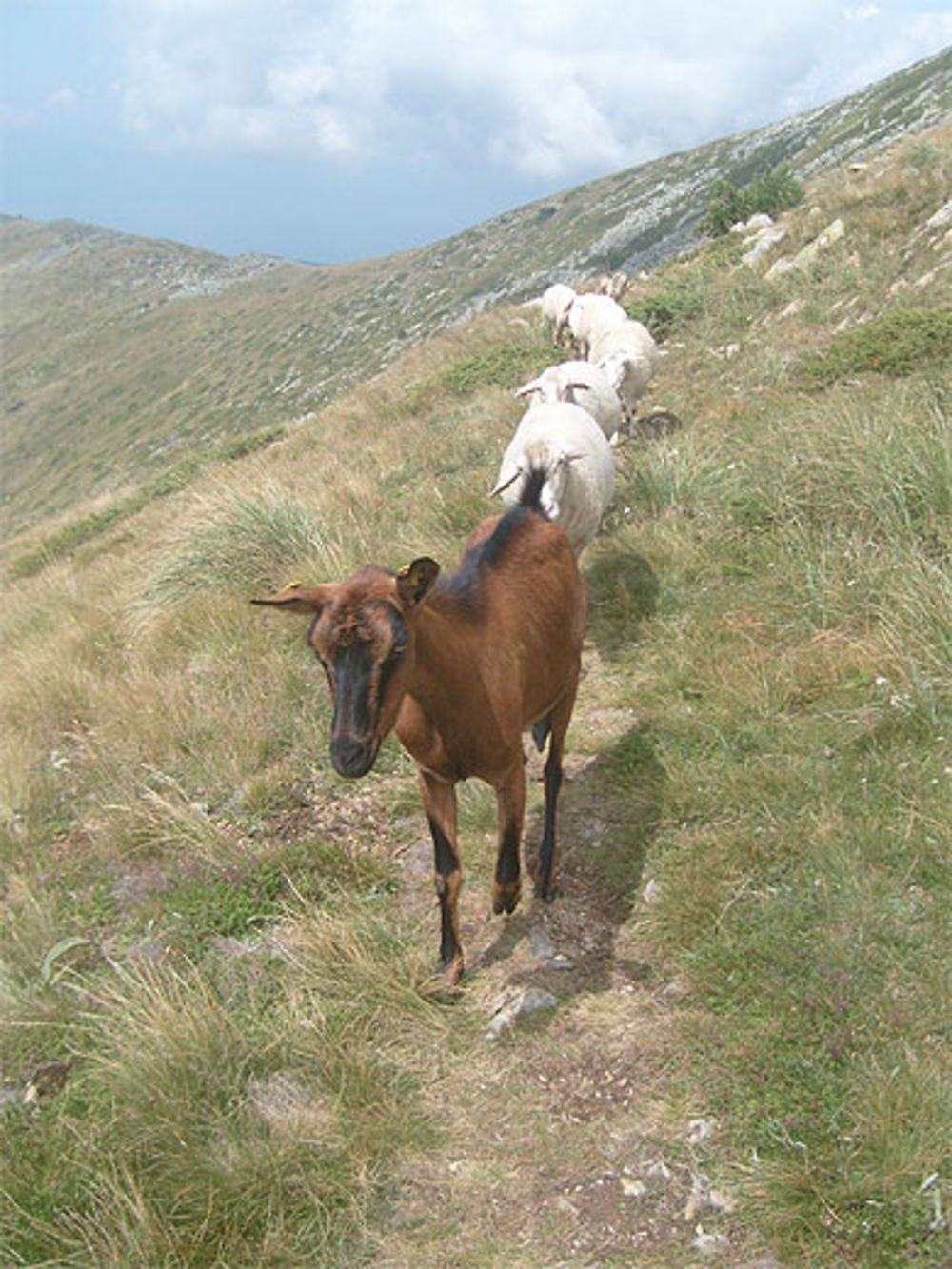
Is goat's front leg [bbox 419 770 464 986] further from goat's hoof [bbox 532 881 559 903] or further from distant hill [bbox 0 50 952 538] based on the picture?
distant hill [bbox 0 50 952 538]

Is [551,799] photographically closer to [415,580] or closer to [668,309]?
[415,580]

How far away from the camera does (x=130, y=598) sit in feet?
31.6

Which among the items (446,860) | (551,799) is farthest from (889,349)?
(446,860)

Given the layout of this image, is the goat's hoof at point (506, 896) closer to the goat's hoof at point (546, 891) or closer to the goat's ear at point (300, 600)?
the goat's hoof at point (546, 891)

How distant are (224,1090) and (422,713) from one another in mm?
1601

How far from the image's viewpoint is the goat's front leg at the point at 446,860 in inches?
160

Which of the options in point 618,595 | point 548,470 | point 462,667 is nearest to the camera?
point 462,667

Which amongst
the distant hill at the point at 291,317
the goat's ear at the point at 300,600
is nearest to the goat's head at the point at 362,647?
the goat's ear at the point at 300,600

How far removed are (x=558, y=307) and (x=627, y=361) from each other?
20.6 ft

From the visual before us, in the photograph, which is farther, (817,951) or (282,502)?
(282,502)

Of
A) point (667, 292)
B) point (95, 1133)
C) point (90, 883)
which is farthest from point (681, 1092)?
point (667, 292)

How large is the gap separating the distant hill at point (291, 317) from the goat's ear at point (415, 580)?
2109 inches

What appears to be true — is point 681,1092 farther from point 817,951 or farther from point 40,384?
point 40,384

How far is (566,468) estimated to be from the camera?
7.36 m
